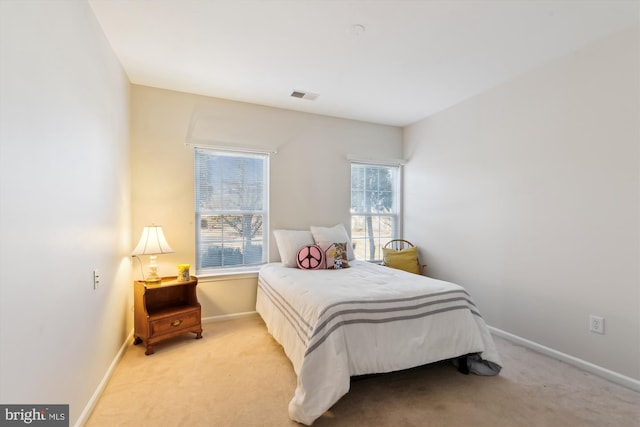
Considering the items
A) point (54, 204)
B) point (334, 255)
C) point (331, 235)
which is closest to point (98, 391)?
point (54, 204)

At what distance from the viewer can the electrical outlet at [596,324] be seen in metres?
2.22

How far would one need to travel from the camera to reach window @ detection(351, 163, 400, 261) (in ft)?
13.7

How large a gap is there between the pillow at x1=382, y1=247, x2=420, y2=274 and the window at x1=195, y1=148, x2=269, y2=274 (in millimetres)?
1668

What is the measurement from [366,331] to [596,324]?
1.90 m

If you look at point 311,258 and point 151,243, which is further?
point 311,258

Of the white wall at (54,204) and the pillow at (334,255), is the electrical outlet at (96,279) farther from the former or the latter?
the pillow at (334,255)

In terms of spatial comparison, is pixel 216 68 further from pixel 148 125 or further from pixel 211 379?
pixel 211 379

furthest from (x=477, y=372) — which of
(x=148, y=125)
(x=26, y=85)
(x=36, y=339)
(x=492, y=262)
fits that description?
(x=148, y=125)

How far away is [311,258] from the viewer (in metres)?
3.16

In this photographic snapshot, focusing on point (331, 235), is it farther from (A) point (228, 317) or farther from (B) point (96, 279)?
(B) point (96, 279)

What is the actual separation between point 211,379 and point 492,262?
9.45 ft

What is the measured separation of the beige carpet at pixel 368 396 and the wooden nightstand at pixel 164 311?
7.0 inches

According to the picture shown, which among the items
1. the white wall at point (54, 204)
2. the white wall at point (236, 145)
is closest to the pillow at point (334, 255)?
the white wall at point (236, 145)

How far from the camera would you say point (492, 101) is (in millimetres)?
3061
